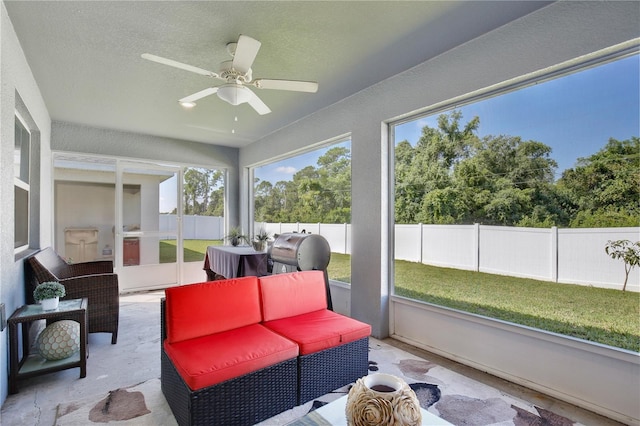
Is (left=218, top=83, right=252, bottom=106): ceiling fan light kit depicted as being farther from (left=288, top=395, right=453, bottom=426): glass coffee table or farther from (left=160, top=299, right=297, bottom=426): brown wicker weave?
(left=288, top=395, right=453, bottom=426): glass coffee table

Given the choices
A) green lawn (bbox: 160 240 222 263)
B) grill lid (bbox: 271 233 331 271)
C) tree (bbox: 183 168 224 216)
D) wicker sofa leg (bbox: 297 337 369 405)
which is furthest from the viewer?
tree (bbox: 183 168 224 216)

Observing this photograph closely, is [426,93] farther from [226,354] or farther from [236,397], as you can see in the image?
[236,397]

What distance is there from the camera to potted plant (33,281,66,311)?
8.08ft

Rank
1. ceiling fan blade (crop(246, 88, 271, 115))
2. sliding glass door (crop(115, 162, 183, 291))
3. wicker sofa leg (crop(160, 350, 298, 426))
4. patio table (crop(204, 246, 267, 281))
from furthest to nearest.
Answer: sliding glass door (crop(115, 162, 183, 291)), patio table (crop(204, 246, 267, 281)), ceiling fan blade (crop(246, 88, 271, 115)), wicker sofa leg (crop(160, 350, 298, 426))

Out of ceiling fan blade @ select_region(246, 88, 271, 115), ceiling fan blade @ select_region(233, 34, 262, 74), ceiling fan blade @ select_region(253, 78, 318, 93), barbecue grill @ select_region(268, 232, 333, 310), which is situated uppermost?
ceiling fan blade @ select_region(233, 34, 262, 74)

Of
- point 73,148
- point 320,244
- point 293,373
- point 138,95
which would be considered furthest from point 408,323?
point 73,148

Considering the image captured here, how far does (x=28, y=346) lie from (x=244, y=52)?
3.03 metres

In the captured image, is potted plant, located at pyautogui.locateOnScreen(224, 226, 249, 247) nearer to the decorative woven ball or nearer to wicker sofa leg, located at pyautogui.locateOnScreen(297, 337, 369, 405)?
the decorative woven ball

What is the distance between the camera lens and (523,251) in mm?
2521

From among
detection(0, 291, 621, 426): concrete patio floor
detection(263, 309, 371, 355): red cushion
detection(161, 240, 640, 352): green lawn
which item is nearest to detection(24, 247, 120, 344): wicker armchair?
detection(0, 291, 621, 426): concrete patio floor

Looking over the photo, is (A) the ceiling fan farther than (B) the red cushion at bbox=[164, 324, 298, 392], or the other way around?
(A) the ceiling fan

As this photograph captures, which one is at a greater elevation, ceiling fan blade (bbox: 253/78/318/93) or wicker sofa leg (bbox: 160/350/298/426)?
ceiling fan blade (bbox: 253/78/318/93)

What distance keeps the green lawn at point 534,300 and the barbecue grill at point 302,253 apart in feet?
2.75

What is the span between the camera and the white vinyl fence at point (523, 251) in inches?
83.4
